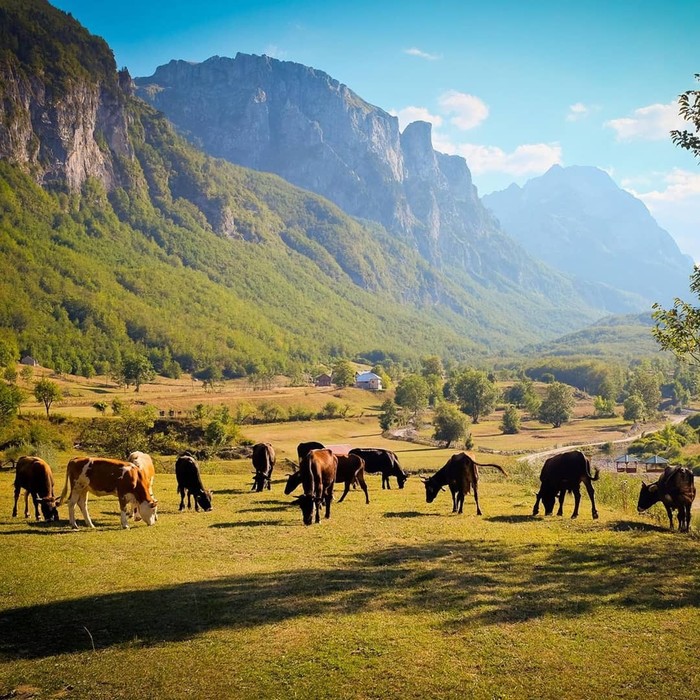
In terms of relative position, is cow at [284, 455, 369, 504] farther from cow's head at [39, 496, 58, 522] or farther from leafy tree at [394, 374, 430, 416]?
leafy tree at [394, 374, 430, 416]

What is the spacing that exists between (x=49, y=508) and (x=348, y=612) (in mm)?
13542

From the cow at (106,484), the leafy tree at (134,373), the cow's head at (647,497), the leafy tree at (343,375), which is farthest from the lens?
the leafy tree at (343,375)

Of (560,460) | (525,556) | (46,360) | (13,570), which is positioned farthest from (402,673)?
(46,360)

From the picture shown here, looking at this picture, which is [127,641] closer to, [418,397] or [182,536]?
[182,536]

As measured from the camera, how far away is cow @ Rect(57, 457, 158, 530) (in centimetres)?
1814

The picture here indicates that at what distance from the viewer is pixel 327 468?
21.0m

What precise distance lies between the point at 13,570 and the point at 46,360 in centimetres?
15170

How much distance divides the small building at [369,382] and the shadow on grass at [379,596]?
156 metres

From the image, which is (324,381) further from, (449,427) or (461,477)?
(461,477)

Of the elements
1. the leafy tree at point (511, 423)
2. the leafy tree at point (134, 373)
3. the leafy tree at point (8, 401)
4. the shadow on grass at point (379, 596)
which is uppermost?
the leafy tree at point (134, 373)

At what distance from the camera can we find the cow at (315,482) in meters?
19.1

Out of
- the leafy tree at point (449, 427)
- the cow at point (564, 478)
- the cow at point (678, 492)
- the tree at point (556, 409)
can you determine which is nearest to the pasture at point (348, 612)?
the cow at point (678, 492)

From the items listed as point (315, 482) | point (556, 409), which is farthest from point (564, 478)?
point (556, 409)

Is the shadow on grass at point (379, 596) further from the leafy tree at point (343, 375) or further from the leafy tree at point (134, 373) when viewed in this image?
the leafy tree at point (343, 375)
